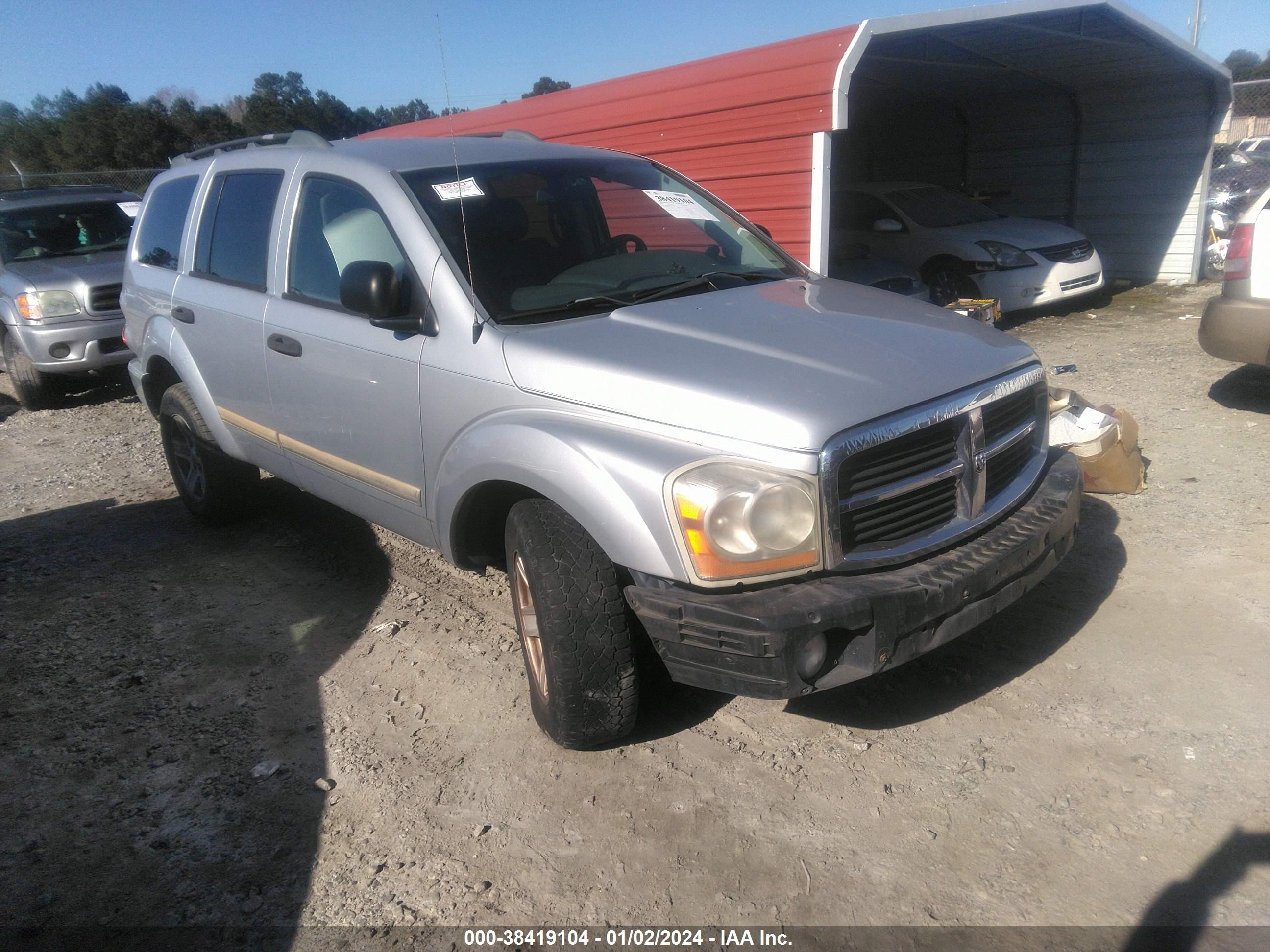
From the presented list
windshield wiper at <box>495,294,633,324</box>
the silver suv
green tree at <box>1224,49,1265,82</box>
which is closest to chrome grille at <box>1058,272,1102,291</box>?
the silver suv

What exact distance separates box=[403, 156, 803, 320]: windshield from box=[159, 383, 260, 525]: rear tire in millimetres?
2287

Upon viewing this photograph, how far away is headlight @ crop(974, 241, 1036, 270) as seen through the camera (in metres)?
9.62

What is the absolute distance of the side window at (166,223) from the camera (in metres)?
4.91

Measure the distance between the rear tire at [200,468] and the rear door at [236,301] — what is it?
0.38 meters

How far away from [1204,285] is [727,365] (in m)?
11.5

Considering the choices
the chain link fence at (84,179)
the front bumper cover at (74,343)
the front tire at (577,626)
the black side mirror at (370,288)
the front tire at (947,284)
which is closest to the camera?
the front tire at (577,626)

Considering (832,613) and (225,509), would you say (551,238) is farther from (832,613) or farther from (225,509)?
(225,509)

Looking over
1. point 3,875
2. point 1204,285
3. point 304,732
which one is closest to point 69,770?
point 3,875

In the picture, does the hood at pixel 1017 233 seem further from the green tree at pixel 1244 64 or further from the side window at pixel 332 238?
the green tree at pixel 1244 64

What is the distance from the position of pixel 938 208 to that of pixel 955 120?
14.1 ft

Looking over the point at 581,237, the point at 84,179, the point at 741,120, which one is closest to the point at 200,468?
the point at 581,237

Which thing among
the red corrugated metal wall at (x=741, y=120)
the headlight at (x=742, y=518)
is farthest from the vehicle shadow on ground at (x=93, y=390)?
the headlight at (x=742, y=518)

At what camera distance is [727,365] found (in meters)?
2.73

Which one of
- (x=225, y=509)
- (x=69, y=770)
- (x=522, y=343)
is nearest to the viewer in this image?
(x=522, y=343)
